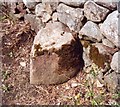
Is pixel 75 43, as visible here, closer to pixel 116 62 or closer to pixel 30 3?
pixel 116 62

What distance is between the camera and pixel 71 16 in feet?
10.1

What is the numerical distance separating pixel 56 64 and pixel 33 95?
0.30m

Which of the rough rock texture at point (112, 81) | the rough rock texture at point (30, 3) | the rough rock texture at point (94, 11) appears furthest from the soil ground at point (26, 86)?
the rough rock texture at point (94, 11)

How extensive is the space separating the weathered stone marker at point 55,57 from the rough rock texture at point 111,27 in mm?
382

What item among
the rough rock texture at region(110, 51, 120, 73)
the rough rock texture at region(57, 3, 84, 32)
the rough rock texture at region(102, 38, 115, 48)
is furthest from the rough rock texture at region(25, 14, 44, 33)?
the rough rock texture at region(110, 51, 120, 73)

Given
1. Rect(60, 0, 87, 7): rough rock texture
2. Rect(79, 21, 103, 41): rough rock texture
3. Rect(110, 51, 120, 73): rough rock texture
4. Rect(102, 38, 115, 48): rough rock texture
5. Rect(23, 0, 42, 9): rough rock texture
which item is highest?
Rect(60, 0, 87, 7): rough rock texture

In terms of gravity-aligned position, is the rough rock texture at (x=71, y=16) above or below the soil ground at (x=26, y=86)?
above

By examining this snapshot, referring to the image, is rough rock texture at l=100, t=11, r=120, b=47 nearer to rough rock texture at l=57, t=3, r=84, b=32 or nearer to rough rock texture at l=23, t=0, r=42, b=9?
rough rock texture at l=57, t=3, r=84, b=32

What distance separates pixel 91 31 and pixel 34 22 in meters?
0.88

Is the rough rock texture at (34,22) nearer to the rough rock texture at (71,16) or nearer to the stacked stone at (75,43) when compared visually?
the stacked stone at (75,43)

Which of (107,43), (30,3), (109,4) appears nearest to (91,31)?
(107,43)

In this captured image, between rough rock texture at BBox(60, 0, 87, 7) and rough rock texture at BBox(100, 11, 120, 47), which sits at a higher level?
rough rock texture at BBox(60, 0, 87, 7)

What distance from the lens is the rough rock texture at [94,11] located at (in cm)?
275

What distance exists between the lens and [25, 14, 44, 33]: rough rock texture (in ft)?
11.7
